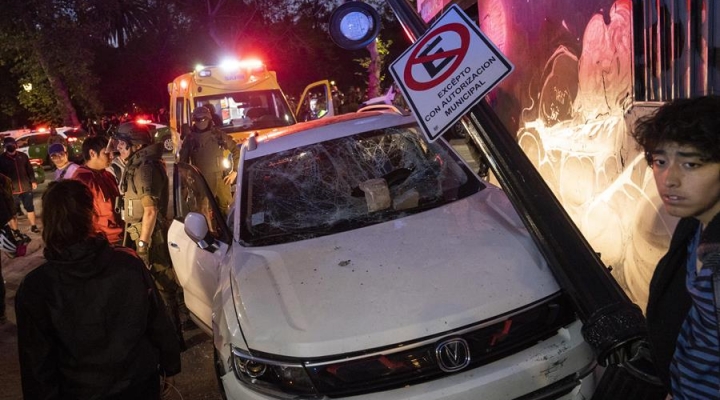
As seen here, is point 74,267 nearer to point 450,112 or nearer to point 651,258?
point 450,112

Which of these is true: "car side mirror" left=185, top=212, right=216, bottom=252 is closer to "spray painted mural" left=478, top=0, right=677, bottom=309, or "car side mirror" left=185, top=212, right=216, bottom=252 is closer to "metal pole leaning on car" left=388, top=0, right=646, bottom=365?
"metal pole leaning on car" left=388, top=0, right=646, bottom=365

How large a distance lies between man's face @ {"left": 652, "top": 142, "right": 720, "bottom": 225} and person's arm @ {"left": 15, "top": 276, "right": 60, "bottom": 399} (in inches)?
90.2

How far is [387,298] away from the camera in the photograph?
271 cm

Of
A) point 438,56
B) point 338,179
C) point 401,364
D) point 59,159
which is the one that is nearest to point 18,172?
point 59,159

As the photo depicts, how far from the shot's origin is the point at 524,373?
2.59 meters

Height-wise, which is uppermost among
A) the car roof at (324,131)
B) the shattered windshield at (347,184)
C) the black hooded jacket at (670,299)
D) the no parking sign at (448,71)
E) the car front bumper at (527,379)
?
the no parking sign at (448,71)

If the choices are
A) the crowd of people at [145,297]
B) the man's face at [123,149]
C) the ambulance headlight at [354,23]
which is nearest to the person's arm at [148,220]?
the man's face at [123,149]

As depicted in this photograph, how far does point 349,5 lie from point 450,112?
211cm

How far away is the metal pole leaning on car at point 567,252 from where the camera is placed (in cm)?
250

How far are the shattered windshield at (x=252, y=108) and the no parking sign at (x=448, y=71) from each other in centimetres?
652

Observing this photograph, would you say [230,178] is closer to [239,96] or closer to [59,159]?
[59,159]

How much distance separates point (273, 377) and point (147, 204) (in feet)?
9.19

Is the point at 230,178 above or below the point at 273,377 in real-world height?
above

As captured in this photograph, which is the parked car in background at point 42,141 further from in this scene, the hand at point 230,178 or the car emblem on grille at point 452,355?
the car emblem on grille at point 452,355
